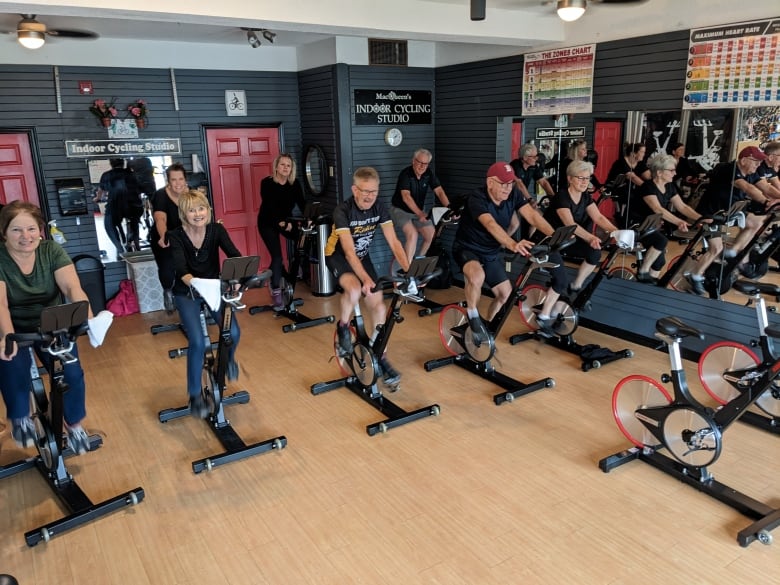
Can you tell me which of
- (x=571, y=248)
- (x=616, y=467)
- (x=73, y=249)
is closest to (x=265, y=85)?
(x=73, y=249)

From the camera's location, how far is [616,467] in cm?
332

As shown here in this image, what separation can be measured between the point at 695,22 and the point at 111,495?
17.3 feet

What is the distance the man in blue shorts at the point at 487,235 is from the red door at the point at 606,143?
1192mm

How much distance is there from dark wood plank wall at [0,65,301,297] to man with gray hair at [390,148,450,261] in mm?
1847

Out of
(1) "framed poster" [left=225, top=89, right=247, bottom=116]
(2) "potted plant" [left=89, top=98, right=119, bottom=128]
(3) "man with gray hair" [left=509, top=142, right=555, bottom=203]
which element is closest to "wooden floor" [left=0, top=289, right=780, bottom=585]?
(3) "man with gray hair" [left=509, top=142, right=555, bottom=203]

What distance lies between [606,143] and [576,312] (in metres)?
1.63

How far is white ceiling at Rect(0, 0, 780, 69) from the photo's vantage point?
415 cm

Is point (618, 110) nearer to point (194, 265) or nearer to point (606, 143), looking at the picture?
point (606, 143)

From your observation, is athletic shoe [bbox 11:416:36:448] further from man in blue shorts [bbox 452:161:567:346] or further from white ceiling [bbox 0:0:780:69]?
man in blue shorts [bbox 452:161:567:346]

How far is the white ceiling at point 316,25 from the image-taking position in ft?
13.6

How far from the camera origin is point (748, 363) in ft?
12.1

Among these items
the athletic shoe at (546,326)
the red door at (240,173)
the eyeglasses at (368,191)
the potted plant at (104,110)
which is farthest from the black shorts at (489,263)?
the potted plant at (104,110)

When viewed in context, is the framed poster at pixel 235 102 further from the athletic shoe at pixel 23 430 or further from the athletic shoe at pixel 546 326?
the athletic shoe at pixel 23 430

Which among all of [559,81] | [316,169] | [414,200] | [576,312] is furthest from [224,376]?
[559,81]
